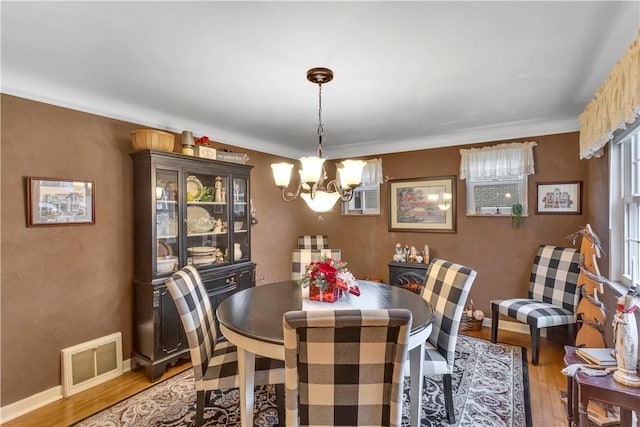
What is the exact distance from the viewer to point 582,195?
10.9ft

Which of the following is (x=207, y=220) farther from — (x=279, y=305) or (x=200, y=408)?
(x=200, y=408)

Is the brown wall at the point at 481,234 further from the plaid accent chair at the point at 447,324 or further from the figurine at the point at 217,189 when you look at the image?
the figurine at the point at 217,189

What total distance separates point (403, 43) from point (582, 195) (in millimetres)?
2805

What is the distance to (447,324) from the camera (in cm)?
208

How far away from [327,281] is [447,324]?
0.82 metres

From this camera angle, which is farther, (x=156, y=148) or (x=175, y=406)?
(x=156, y=148)

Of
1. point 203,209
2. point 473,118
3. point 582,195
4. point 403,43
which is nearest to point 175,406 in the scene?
point 203,209

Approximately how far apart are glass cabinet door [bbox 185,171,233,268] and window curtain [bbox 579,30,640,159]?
319 cm

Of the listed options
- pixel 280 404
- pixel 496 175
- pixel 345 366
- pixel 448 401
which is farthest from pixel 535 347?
pixel 345 366

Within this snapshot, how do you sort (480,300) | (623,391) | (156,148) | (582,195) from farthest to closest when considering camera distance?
(480,300), (582,195), (156,148), (623,391)

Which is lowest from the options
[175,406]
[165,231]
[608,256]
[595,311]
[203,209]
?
[175,406]

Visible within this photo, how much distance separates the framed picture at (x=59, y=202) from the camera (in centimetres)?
232

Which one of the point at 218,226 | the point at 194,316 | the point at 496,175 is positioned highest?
the point at 496,175

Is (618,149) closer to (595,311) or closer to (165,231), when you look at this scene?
(595,311)
